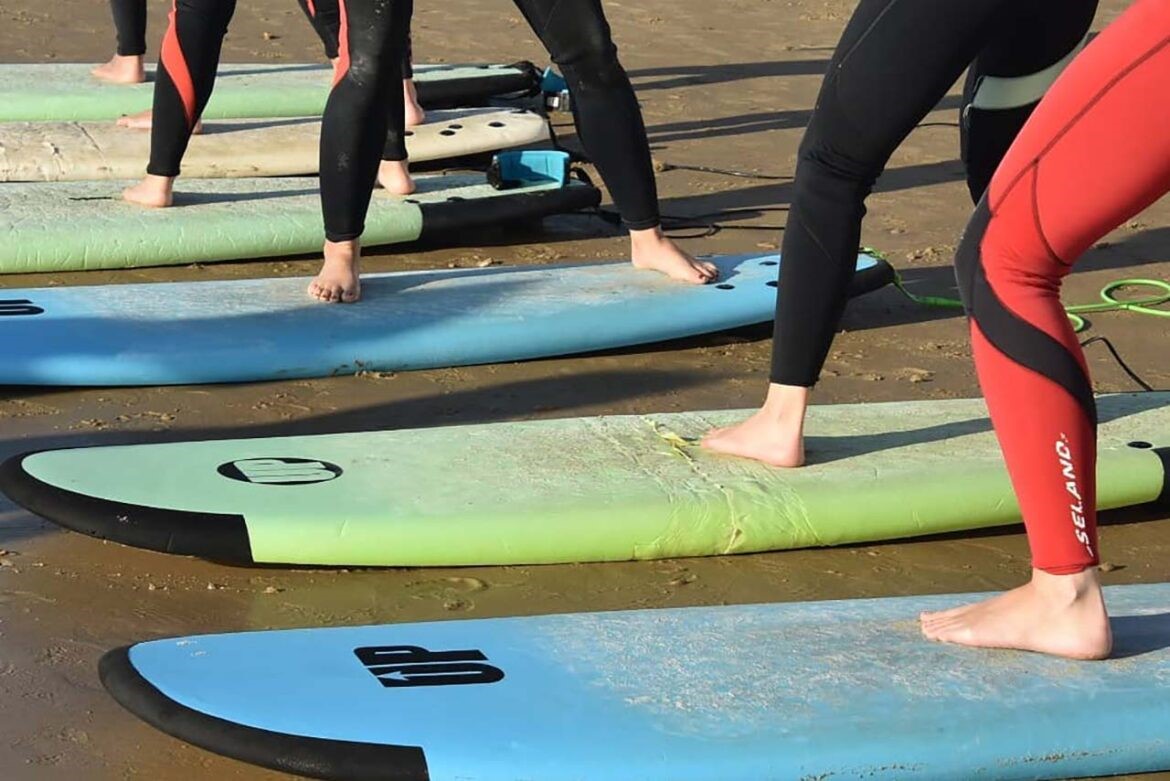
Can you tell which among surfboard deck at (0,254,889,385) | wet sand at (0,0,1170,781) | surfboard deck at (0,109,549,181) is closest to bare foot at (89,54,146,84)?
surfboard deck at (0,109,549,181)

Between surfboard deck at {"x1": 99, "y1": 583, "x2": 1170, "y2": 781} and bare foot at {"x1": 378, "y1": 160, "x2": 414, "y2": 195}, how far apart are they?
326 cm

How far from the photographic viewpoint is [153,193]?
5.54 metres

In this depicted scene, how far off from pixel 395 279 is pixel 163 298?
679 millimetres

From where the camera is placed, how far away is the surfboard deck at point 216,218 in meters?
5.21

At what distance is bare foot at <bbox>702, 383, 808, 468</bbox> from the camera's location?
3.51 m

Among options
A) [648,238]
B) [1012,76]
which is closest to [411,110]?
[648,238]

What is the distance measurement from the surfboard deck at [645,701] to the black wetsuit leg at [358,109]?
2043mm

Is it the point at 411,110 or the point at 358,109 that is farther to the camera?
the point at 411,110

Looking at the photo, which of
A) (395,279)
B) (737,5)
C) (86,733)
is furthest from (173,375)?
(737,5)

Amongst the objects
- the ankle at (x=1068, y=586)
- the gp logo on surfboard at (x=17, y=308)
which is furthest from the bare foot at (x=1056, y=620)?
the gp logo on surfboard at (x=17, y=308)

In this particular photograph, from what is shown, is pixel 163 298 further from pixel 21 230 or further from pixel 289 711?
pixel 289 711

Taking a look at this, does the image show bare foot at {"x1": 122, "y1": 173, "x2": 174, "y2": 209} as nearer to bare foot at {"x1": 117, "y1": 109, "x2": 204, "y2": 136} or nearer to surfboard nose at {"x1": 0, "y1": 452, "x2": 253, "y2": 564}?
bare foot at {"x1": 117, "y1": 109, "x2": 204, "y2": 136}

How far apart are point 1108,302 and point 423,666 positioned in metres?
3.37

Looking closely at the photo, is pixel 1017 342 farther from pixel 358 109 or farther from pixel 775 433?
pixel 358 109
